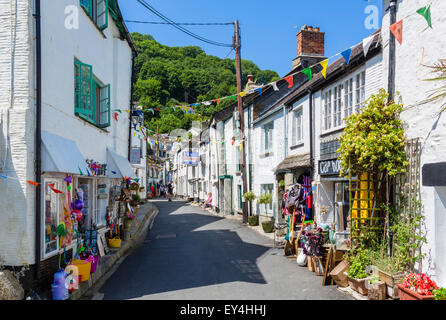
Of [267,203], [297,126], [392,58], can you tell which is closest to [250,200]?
[267,203]

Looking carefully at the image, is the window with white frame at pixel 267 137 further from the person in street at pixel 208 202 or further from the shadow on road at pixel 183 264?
the person in street at pixel 208 202

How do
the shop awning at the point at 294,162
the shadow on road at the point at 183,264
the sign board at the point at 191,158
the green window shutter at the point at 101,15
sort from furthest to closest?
1. the sign board at the point at 191,158
2. the shop awning at the point at 294,162
3. the green window shutter at the point at 101,15
4. the shadow on road at the point at 183,264

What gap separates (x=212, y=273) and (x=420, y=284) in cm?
467

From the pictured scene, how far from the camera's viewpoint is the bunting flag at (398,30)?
6917 mm

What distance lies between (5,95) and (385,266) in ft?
25.1

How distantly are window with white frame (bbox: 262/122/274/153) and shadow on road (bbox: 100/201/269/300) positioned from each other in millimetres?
4815

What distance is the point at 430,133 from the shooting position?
20.1ft

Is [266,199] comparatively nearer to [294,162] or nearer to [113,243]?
[294,162]

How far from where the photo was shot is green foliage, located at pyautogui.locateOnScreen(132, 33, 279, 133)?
131ft

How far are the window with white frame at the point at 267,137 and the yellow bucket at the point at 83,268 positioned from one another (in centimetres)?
1131

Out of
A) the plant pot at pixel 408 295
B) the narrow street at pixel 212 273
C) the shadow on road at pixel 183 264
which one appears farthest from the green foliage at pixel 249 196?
the plant pot at pixel 408 295

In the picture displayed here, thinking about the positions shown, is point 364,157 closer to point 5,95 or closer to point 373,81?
point 373,81
